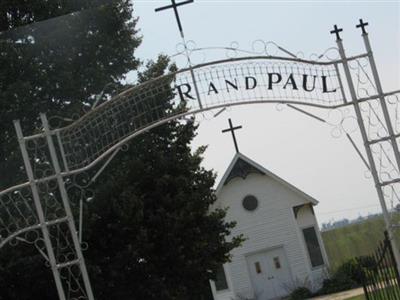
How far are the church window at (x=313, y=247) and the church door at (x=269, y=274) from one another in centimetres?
112

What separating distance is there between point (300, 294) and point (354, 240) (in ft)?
14.8

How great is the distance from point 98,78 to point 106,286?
4.56 m

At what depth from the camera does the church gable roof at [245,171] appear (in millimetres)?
30781

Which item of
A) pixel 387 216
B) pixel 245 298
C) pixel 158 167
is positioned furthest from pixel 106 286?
pixel 245 298

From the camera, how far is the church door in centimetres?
3045

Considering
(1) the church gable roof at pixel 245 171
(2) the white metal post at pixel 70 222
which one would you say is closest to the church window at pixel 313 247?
(1) the church gable roof at pixel 245 171

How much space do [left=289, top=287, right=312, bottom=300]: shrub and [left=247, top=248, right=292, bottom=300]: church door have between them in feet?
3.67

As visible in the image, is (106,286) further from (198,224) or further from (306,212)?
(306,212)

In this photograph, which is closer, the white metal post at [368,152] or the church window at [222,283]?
the white metal post at [368,152]

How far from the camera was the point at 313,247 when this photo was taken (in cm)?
3100

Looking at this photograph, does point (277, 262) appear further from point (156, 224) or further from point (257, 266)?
point (156, 224)

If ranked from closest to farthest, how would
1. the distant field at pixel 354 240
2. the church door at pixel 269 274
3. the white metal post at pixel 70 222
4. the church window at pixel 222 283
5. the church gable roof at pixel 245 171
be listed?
the white metal post at pixel 70 222
the church door at pixel 269 274
the church window at pixel 222 283
the church gable roof at pixel 245 171
the distant field at pixel 354 240

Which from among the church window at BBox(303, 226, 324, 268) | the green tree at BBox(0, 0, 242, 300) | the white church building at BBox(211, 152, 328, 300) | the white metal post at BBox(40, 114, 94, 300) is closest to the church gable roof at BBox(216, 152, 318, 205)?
the white church building at BBox(211, 152, 328, 300)

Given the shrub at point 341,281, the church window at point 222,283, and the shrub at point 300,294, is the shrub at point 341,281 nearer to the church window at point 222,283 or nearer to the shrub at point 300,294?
the shrub at point 300,294
